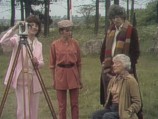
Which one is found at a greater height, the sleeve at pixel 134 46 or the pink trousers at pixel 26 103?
the sleeve at pixel 134 46

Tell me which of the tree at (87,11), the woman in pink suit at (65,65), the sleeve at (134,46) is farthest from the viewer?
the tree at (87,11)

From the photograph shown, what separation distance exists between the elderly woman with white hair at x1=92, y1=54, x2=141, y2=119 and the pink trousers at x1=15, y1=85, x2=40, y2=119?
92 centimetres

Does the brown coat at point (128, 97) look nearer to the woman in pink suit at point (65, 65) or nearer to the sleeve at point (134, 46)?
the sleeve at point (134, 46)

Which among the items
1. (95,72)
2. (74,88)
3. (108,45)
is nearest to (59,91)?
(74,88)

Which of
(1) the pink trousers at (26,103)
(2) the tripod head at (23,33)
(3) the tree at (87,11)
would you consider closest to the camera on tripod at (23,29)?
(2) the tripod head at (23,33)

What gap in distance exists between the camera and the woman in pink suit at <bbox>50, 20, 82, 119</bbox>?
6.11m

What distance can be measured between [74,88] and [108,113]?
3.86 feet

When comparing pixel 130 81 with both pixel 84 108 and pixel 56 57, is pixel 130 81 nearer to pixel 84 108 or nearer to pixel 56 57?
pixel 56 57

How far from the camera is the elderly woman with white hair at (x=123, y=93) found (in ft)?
16.4

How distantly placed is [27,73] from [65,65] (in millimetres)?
925

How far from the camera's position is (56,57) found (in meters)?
6.19

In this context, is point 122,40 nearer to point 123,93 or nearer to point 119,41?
point 119,41

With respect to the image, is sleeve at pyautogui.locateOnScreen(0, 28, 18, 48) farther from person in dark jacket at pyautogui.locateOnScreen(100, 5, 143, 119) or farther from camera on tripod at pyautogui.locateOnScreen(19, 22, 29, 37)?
person in dark jacket at pyautogui.locateOnScreen(100, 5, 143, 119)

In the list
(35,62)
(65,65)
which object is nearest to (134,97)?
(35,62)
